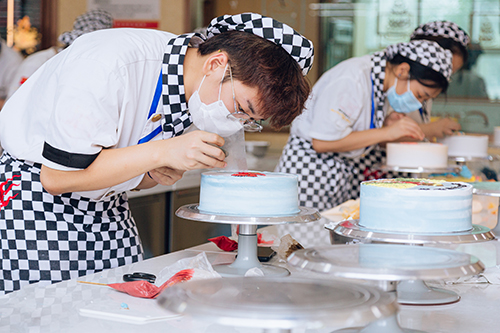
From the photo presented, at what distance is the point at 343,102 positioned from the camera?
8.13ft

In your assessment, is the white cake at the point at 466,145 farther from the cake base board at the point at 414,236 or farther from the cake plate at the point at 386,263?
the cake plate at the point at 386,263

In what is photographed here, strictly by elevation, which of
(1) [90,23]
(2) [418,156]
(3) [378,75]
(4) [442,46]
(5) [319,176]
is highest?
(1) [90,23]

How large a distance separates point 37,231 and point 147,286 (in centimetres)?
40

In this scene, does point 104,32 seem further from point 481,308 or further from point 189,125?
point 481,308

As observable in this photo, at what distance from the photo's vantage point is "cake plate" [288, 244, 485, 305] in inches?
28.9

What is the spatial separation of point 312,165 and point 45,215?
60.1 inches

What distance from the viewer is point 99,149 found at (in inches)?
50.0

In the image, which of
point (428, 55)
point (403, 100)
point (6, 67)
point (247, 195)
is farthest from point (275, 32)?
point (6, 67)

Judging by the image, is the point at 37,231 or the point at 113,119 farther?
the point at 37,231

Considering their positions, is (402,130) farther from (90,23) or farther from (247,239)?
(90,23)

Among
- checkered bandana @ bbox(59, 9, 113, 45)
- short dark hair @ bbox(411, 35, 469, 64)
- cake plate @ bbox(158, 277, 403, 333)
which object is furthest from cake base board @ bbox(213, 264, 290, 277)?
checkered bandana @ bbox(59, 9, 113, 45)

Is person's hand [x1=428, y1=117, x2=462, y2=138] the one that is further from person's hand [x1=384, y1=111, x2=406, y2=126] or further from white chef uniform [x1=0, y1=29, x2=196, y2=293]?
white chef uniform [x1=0, y1=29, x2=196, y2=293]

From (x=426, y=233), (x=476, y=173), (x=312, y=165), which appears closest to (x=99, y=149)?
(x=426, y=233)

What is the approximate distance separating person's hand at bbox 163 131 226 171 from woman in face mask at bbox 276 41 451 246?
1205 millimetres
